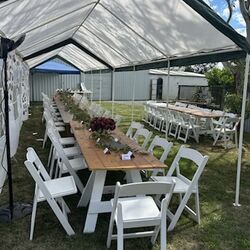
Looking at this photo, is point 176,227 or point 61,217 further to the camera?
Result: point 176,227

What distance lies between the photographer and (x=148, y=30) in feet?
16.9

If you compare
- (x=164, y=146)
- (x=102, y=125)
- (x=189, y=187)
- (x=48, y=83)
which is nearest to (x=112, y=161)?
(x=189, y=187)

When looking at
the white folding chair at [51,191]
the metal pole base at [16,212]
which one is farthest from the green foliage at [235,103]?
the metal pole base at [16,212]

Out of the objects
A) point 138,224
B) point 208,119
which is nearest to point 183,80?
point 208,119

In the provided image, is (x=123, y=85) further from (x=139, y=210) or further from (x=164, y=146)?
(x=139, y=210)

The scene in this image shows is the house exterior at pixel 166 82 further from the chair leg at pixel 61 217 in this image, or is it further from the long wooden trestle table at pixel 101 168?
the chair leg at pixel 61 217

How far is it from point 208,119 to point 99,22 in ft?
13.0

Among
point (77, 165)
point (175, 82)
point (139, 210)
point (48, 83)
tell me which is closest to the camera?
point (139, 210)

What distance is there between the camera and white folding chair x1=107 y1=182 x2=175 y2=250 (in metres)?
2.48

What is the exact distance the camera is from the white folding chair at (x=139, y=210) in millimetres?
2482

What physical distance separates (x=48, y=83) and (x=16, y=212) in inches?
711

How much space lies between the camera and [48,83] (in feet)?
68.4

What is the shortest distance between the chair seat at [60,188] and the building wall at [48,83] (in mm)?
16989

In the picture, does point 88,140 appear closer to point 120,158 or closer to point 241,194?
point 120,158
